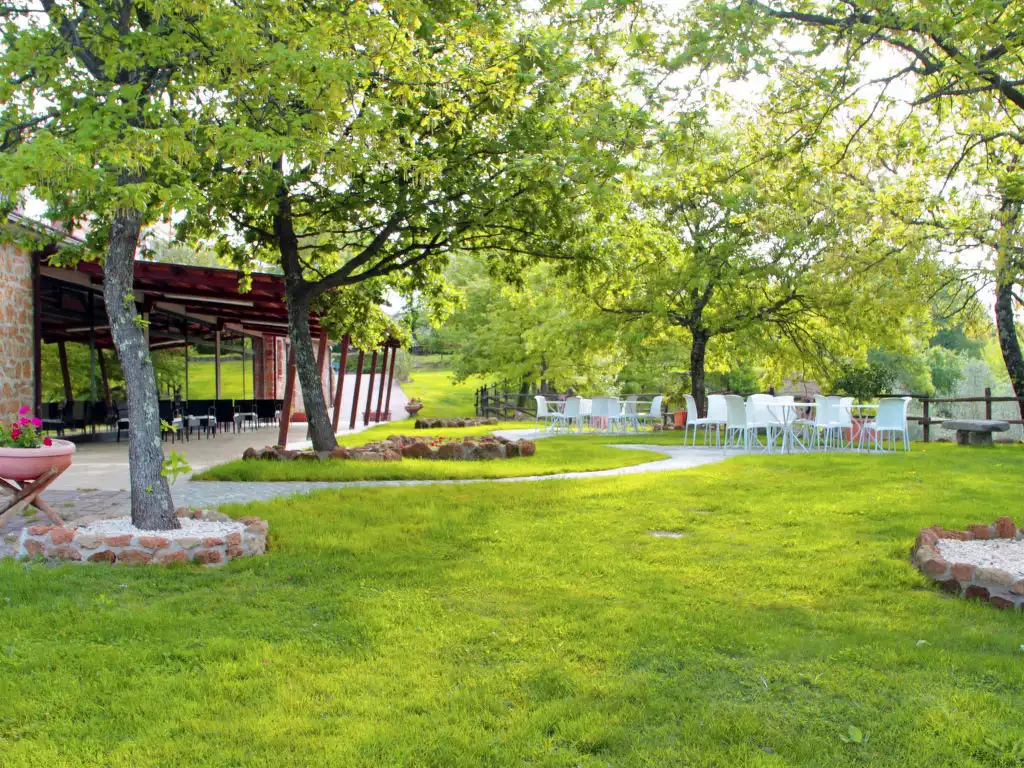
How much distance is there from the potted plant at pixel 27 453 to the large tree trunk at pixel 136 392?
0.58 m

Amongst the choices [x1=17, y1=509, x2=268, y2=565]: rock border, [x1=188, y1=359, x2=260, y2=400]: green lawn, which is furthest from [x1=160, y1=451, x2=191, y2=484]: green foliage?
[x1=188, y1=359, x2=260, y2=400]: green lawn

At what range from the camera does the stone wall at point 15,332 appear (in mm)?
→ 11219

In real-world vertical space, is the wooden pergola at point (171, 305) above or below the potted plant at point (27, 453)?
above

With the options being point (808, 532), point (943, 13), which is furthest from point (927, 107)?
point (808, 532)

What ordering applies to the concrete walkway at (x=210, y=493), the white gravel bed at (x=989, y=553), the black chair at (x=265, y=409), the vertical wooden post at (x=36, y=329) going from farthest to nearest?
the black chair at (x=265, y=409) → the vertical wooden post at (x=36, y=329) → the concrete walkway at (x=210, y=493) → the white gravel bed at (x=989, y=553)

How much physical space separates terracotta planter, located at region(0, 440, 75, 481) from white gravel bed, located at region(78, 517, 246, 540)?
0.48 m

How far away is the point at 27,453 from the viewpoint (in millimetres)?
5332

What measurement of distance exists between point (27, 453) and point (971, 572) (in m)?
5.73

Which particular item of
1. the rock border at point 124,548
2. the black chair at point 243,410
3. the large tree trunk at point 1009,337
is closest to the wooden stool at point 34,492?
the rock border at point 124,548

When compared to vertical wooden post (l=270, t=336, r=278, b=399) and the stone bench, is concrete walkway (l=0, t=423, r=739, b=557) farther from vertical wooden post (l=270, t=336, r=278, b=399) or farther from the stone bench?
vertical wooden post (l=270, t=336, r=278, b=399)

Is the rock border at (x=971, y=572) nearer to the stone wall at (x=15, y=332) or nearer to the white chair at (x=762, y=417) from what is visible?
the white chair at (x=762, y=417)

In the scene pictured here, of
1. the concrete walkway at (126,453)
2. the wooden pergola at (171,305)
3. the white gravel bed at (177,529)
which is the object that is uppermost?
the wooden pergola at (171,305)

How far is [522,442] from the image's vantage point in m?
11.9

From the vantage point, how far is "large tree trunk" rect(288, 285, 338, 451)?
1062cm
